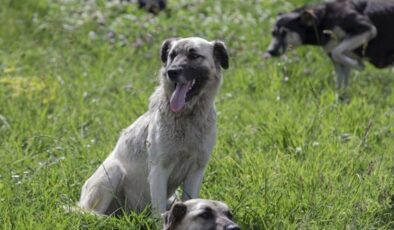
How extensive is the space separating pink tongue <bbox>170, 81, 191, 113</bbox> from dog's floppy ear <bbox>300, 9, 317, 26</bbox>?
443cm

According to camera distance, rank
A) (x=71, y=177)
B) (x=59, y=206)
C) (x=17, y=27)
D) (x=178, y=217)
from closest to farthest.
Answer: (x=178, y=217), (x=59, y=206), (x=71, y=177), (x=17, y=27)

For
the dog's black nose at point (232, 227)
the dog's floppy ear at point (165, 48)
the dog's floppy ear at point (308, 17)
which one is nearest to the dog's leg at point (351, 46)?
the dog's floppy ear at point (308, 17)

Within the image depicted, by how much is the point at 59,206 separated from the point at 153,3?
7.19 metres

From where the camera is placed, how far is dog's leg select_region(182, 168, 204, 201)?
5.93 metres

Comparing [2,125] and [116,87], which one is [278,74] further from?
[2,125]

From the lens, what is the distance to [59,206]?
5.81 meters

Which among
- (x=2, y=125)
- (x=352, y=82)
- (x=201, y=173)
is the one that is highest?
(x=201, y=173)

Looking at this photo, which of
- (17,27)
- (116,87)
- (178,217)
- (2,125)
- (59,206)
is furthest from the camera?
(17,27)

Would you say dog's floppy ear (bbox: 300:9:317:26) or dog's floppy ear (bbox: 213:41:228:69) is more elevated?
dog's floppy ear (bbox: 213:41:228:69)

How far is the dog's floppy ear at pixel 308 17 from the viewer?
400 inches

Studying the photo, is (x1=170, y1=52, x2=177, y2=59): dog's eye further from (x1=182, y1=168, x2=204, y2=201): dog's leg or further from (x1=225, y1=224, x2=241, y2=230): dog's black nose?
(x1=225, y1=224, x2=241, y2=230): dog's black nose

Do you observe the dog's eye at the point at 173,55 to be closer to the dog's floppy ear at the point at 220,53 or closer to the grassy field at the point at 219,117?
the dog's floppy ear at the point at 220,53

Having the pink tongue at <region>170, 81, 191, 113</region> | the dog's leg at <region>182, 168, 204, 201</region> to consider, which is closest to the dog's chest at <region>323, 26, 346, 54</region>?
the pink tongue at <region>170, 81, 191, 113</region>

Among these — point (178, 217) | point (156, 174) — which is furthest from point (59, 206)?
point (178, 217)
